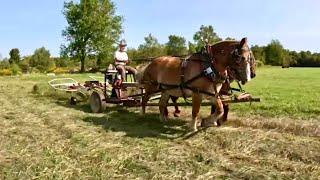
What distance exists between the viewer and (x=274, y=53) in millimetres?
123812

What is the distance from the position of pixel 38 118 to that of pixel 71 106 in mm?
3247

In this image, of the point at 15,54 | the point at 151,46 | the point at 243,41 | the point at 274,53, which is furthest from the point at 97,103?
the point at 274,53

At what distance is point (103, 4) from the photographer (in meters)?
68.8

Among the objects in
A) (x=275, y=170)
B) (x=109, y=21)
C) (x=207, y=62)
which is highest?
(x=109, y=21)

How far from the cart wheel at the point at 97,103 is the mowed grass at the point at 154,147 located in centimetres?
65

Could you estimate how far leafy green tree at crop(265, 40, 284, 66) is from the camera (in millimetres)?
121938

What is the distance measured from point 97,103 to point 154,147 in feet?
18.9

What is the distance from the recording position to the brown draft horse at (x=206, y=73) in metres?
9.59

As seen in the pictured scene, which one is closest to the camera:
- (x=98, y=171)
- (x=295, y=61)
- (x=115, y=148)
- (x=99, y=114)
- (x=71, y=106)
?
(x=98, y=171)

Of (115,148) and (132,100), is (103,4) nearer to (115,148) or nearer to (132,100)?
(132,100)

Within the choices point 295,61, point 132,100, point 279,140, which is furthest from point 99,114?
point 295,61

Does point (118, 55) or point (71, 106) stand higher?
point (118, 55)

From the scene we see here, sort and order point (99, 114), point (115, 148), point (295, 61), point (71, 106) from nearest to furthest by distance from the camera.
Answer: point (115, 148) < point (99, 114) < point (71, 106) < point (295, 61)

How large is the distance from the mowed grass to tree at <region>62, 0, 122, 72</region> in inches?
2084
